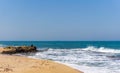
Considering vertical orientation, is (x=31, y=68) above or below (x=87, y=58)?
above

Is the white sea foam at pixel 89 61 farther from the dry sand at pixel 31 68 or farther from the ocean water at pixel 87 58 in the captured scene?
the dry sand at pixel 31 68

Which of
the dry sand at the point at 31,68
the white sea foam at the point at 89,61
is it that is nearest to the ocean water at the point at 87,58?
the white sea foam at the point at 89,61

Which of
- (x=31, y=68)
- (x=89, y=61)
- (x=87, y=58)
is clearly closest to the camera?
(x=31, y=68)

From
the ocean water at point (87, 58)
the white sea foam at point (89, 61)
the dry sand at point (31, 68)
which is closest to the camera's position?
the dry sand at point (31, 68)

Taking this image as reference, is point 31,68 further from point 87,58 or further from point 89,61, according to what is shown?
point 87,58

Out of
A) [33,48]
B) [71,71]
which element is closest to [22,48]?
[33,48]

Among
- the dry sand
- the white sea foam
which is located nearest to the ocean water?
the white sea foam

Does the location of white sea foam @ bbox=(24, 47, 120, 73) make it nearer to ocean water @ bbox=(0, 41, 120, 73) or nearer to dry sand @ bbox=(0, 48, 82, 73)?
ocean water @ bbox=(0, 41, 120, 73)

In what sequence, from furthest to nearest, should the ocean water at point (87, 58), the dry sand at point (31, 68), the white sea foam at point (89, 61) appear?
the ocean water at point (87, 58)
the white sea foam at point (89, 61)
the dry sand at point (31, 68)

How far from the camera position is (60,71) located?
598 inches

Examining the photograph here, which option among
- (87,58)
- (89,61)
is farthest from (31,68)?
(87,58)

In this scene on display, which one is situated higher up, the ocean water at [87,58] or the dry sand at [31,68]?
the dry sand at [31,68]

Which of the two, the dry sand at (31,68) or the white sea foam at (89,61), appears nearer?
the dry sand at (31,68)

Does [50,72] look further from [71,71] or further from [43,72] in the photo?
[71,71]
